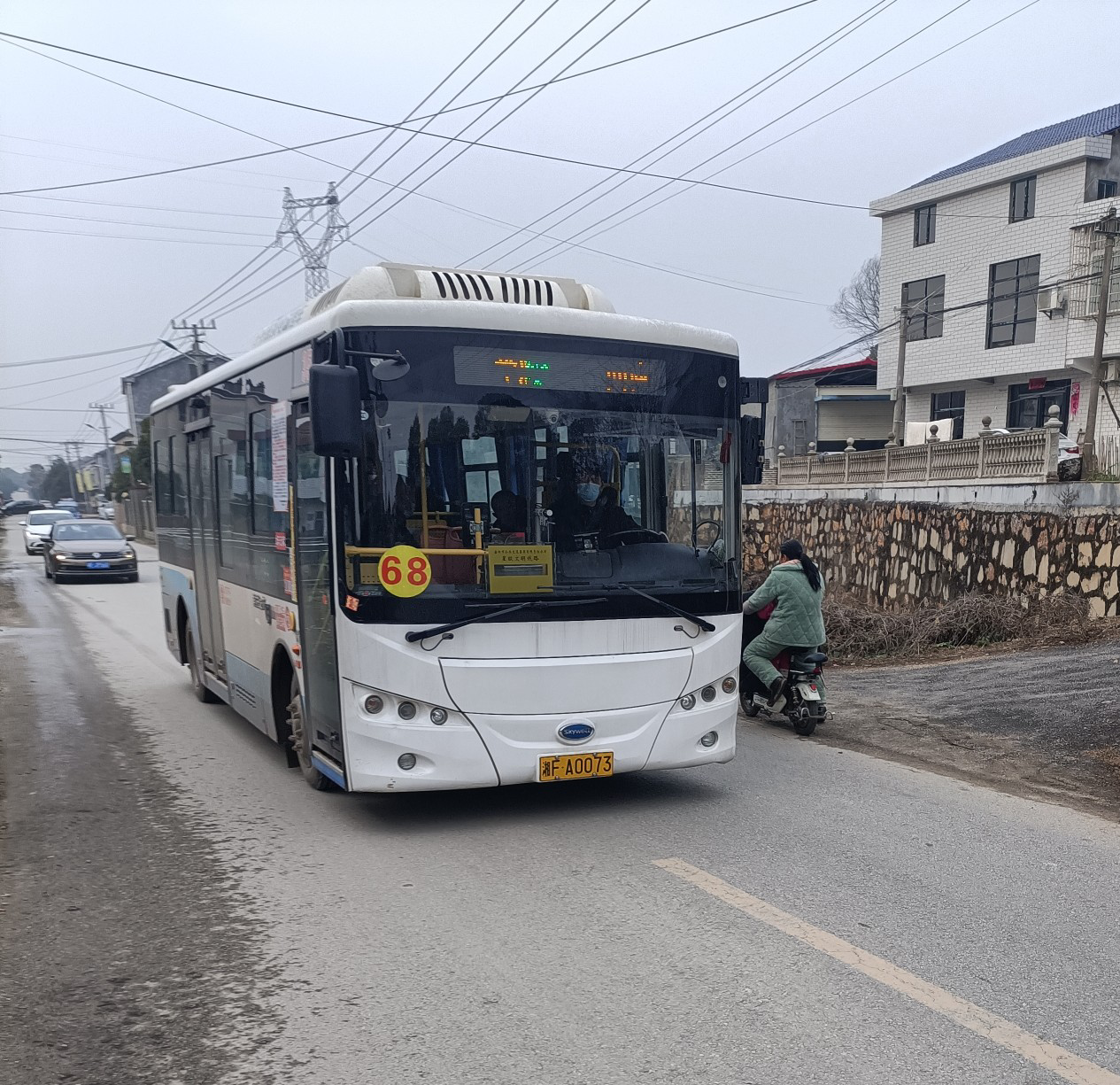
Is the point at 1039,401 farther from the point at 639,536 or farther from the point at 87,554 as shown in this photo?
the point at 639,536

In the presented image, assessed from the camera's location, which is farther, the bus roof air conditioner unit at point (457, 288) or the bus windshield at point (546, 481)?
the bus roof air conditioner unit at point (457, 288)

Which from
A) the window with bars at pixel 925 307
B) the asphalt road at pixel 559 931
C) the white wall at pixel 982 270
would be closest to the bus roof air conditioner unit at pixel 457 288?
the asphalt road at pixel 559 931

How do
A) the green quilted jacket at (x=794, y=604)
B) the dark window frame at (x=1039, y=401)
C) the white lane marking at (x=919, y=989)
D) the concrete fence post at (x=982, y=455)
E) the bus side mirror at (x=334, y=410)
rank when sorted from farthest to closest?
the dark window frame at (x=1039, y=401) < the concrete fence post at (x=982, y=455) < the green quilted jacket at (x=794, y=604) < the bus side mirror at (x=334, y=410) < the white lane marking at (x=919, y=989)

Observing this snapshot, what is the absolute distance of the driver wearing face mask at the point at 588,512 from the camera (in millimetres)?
6258

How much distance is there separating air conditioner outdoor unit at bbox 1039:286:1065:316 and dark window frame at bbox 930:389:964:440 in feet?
16.4

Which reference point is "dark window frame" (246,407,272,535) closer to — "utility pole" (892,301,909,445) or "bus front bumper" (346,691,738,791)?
"bus front bumper" (346,691,738,791)

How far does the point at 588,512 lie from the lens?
6.33 m

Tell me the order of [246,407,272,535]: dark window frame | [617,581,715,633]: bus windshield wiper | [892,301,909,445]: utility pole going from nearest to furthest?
[617,581,715,633]: bus windshield wiper, [246,407,272,535]: dark window frame, [892,301,909,445]: utility pole

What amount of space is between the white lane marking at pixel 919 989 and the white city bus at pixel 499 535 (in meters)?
1.29

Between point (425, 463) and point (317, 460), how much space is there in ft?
2.28

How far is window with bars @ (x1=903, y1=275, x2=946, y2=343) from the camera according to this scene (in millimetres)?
35000

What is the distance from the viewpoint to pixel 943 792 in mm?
7363

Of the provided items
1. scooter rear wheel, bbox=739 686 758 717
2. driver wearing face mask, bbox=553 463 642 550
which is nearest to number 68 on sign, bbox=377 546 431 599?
driver wearing face mask, bbox=553 463 642 550

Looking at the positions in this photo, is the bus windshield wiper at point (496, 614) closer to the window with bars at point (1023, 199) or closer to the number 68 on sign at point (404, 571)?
the number 68 on sign at point (404, 571)
